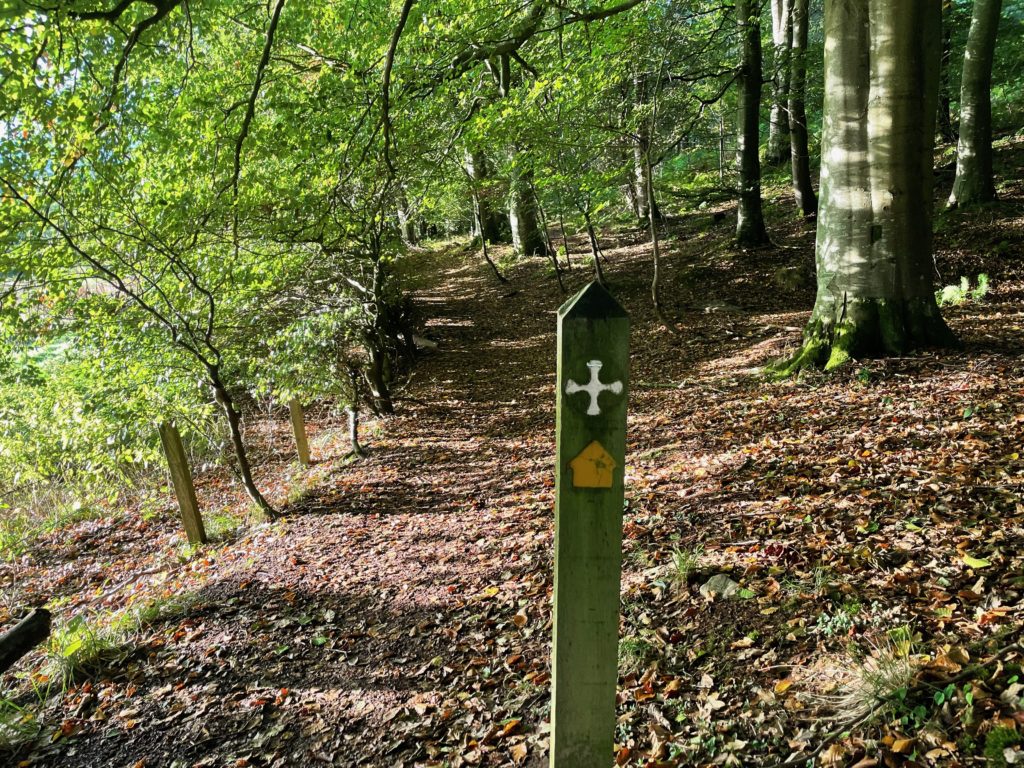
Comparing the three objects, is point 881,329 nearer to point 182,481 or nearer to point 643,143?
point 643,143

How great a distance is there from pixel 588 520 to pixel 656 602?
195 centimetres

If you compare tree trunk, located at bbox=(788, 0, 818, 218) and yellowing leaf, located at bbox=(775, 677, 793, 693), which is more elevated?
tree trunk, located at bbox=(788, 0, 818, 218)

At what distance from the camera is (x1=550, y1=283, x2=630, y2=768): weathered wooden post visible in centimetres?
175

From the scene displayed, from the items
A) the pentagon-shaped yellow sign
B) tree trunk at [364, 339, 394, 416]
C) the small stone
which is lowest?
the small stone

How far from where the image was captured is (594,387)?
176 centimetres

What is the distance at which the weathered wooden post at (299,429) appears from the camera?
8415mm

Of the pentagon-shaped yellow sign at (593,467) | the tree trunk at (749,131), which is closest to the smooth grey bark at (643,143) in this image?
the tree trunk at (749,131)

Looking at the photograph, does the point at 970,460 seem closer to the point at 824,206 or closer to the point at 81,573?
the point at 824,206

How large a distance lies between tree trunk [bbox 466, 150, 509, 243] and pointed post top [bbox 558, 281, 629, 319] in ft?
28.0

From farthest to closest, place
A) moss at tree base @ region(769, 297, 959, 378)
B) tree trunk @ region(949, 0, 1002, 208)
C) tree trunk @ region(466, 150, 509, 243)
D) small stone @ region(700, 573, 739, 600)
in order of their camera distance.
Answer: tree trunk @ region(466, 150, 509, 243), tree trunk @ region(949, 0, 1002, 208), moss at tree base @ region(769, 297, 959, 378), small stone @ region(700, 573, 739, 600)

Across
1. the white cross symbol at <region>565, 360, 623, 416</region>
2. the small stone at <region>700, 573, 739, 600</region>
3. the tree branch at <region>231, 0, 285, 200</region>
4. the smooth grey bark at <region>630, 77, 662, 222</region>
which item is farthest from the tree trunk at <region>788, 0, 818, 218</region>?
the white cross symbol at <region>565, 360, 623, 416</region>

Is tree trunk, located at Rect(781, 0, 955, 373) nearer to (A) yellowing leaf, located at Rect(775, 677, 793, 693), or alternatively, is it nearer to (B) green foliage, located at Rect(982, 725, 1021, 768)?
(A) yellowing leaf, located at Rect(775, 677, 793, 693)

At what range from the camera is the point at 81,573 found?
804 centimetres

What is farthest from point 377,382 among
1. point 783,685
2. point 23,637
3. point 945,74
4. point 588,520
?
point 945,74
